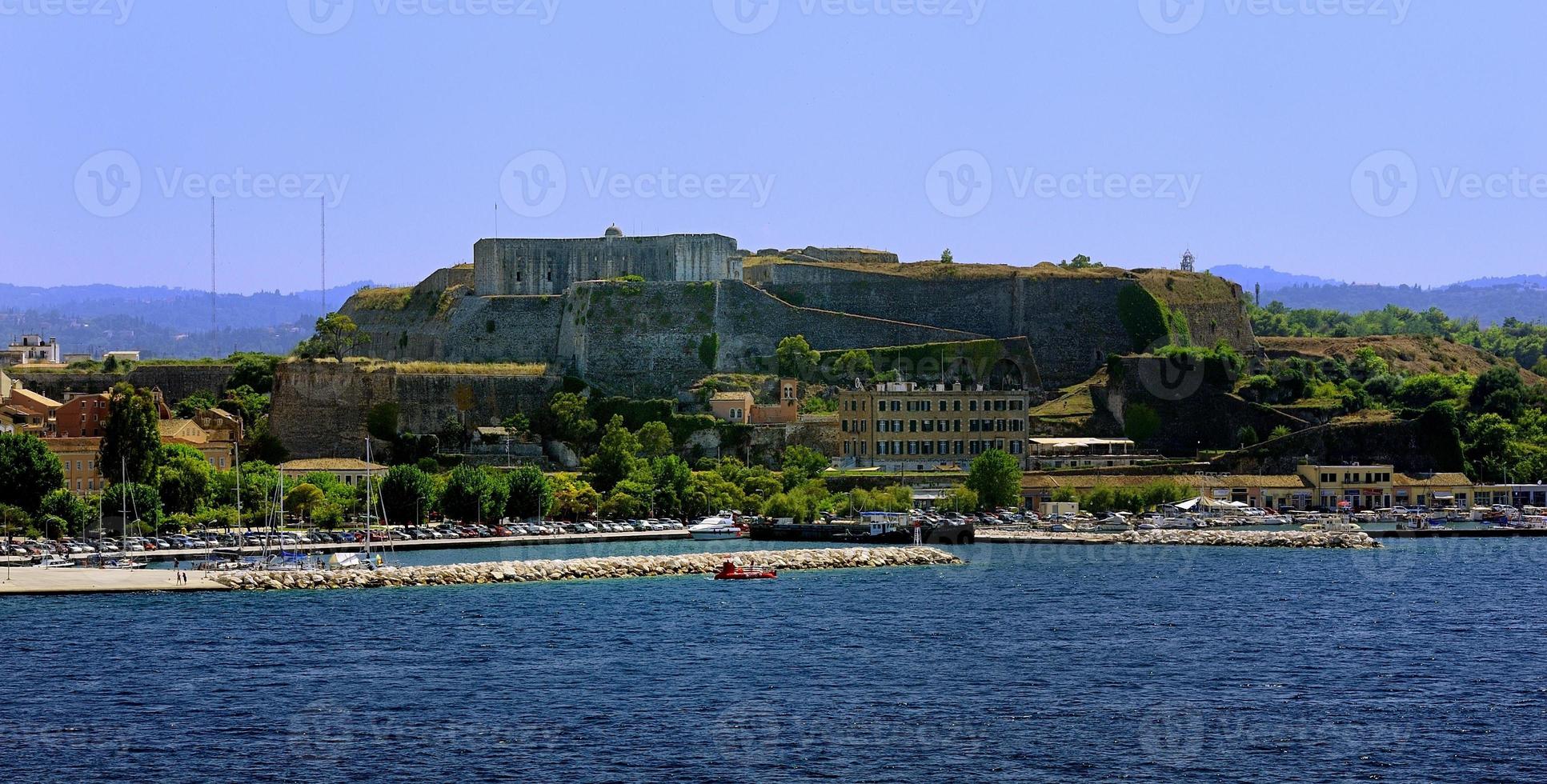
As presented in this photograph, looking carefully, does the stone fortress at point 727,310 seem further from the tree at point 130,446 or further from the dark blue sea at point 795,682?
the dark blue sea at point 795,682

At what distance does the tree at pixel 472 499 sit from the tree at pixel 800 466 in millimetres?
11684

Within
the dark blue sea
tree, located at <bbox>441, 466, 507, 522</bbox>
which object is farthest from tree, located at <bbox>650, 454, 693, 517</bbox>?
the dark blue sea

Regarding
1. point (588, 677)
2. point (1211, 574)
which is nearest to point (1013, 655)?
point (588, 677)

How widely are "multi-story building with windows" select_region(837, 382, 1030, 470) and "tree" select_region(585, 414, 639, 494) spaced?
906 centimetres

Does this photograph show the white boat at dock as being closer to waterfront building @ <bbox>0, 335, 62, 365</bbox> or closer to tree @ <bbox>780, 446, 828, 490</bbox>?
tree @ <bbox>780, 446, 828, 490</bbox>

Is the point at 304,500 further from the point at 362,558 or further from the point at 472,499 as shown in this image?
the point at 362,558

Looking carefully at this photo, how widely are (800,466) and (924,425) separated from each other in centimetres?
616

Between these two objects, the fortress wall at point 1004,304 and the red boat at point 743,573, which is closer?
the red boat at point 743,573

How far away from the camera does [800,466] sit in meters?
92.9

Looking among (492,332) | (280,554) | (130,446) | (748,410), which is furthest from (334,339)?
(280,554)

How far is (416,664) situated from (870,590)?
19.3m

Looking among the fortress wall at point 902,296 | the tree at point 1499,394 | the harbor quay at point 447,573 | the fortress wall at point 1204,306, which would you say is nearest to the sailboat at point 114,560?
the harbor quay at point 447,573

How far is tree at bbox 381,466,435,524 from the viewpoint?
280 feet

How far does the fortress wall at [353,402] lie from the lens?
9819 centimetres
